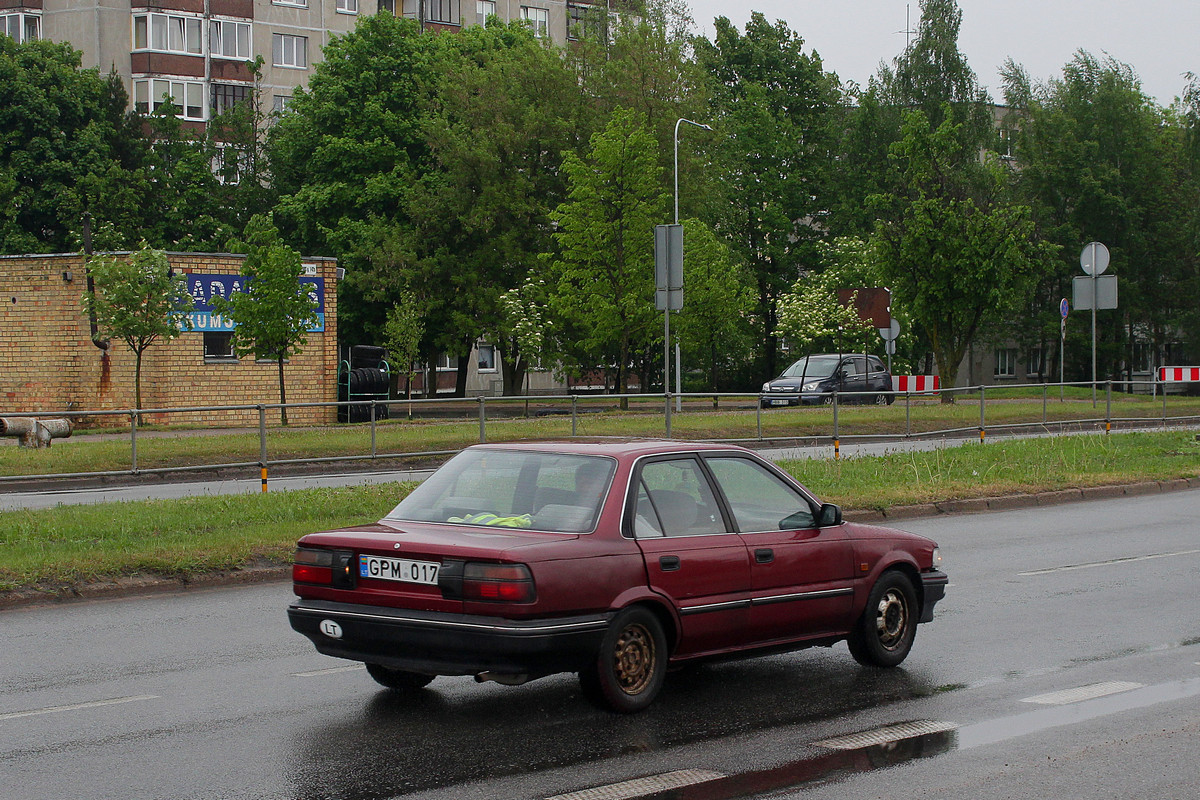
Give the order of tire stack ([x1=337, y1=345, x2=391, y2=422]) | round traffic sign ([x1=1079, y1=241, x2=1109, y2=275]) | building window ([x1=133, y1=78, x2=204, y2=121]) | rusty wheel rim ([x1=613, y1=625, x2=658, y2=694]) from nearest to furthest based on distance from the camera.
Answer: rusty wheel rim ([x1=613, y1=625, x2=658, y2=694])
round traffic sign ([x1=1079, y1=241, x2=1109, y2=275])
tire stack ([x1=337, y1=345, x2=391, y2=422])
building window ([x1=133, y1=78, x2=204, y2=121])

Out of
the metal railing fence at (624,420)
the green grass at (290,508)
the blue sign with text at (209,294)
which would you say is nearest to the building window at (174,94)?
the blue sign with text at (209,294)

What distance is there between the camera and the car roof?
23.3 ft

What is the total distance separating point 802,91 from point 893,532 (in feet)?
206

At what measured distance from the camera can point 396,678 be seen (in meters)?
7.29

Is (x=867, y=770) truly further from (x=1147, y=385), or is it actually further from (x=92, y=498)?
(x=1147, y=385)

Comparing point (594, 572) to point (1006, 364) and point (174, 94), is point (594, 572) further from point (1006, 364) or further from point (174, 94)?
point (1006, 364)

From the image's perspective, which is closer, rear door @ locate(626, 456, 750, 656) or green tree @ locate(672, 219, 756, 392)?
rear door @ locate(626, 456, 750, 656)

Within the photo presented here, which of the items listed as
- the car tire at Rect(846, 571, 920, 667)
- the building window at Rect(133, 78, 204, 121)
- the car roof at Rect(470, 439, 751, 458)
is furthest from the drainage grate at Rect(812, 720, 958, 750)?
the building window at Rect(133, 78, 204, 121)

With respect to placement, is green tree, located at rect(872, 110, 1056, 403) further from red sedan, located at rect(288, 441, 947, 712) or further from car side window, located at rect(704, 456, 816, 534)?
car side window, located at rect(704, 456, 816, 534)

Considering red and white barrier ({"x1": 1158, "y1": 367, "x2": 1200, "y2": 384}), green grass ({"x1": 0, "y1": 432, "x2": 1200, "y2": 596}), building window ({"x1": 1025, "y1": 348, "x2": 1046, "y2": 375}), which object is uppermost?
building window ({"x1": 1025, "y1": 348, "x2": 1046, "y2": 375})

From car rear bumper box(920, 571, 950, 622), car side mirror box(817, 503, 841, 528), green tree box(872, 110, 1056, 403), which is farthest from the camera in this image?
green tree box(872, 110, 1056, 403)

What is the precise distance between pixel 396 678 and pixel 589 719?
1.22 m

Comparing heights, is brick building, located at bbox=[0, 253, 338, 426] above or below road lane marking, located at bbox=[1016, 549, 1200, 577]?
above

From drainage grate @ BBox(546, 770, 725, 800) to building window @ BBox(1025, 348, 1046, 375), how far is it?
2771 inches
